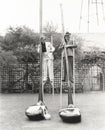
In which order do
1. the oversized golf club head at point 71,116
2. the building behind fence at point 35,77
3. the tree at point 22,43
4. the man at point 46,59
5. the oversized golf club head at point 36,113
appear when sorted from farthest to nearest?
the building behind fence at point 35,77 → the tree at point 22,43 → the man at point 46,59 → the oversized golf club head at point 36,113 → the oversized golf club head at point 71,116

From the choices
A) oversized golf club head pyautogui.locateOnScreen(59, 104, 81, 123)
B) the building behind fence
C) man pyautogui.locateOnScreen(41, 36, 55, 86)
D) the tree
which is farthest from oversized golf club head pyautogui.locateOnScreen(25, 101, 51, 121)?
the building behind fence

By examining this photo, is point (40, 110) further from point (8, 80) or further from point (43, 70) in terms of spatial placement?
point (8, 80)

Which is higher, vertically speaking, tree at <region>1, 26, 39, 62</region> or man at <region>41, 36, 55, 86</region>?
tree at <region>1, 26, 39, 62</region>

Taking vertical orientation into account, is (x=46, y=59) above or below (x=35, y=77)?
above

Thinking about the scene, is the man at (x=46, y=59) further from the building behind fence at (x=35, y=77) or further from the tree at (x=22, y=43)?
the building behind fence at (x=35, y=77)

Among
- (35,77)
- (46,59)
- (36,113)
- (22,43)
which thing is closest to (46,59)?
(46,59)

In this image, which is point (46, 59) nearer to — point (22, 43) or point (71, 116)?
point (71, 116)

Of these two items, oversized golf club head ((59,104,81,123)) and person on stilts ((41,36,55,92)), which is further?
person on stilts ((41,36,55,92))

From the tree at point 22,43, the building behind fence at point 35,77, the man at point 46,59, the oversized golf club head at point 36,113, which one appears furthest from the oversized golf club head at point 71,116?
the building behind fence at point 35,77

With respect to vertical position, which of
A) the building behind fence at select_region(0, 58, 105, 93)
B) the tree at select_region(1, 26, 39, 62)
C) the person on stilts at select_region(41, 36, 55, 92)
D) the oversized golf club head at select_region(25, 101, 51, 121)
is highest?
the tree at select_region(1, 26, 39, 62)

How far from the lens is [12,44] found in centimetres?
1845

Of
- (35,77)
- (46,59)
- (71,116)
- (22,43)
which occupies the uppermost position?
(22,43)

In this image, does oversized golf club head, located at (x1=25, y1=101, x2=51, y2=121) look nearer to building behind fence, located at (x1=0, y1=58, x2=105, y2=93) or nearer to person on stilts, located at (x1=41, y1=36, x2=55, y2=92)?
person on stilts, located at (x1=41, y1=36, x2=55, y2=92)

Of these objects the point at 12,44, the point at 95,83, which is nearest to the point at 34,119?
the point at 12,44
